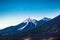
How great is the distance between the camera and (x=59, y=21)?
7736 inches
